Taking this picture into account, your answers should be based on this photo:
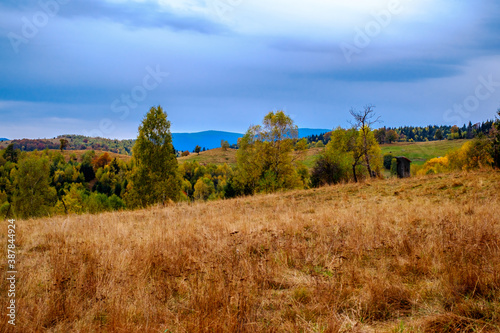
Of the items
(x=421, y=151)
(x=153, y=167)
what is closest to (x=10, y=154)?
(x=153, y=167)

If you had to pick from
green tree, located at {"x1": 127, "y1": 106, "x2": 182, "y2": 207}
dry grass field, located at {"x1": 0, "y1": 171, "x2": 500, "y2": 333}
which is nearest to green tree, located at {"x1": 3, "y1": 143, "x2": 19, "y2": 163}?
green tree, located at {"x1": 127, "y1": 106, "x2": 182, "y2": 207}

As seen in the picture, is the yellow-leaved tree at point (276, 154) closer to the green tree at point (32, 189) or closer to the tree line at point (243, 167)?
the tree line at point (243, 167)

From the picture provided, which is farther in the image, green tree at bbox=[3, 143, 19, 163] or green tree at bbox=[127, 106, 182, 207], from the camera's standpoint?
green tree at bbox=[3, 143, 19, 163]

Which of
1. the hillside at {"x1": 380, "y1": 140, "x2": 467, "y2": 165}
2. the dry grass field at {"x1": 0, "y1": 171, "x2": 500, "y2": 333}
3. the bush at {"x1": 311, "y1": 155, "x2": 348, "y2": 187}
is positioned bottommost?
the dry grass field at {"x1": 0, "y1": 171, "x2": 500, "y2": 333}

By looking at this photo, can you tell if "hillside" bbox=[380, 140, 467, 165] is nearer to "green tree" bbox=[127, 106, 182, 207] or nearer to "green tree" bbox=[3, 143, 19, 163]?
"green tree" bbox=[127, 106, 182, 207]

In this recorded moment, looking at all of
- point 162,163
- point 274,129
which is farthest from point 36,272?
point 274,129

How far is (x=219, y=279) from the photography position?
406cm

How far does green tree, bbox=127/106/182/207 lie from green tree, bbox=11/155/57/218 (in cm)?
2477

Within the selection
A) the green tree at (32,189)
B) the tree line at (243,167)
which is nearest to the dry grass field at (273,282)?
the tree line at (243,167)

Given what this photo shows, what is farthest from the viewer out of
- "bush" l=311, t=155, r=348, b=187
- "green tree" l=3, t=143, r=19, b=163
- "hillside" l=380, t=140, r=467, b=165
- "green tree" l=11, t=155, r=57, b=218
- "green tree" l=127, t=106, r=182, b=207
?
"hillside" l=380, t=140, r=467, b=165

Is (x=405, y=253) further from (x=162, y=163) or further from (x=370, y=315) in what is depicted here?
(x=162, y=163)

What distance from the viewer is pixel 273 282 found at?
444cm

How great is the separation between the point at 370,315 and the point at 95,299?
3637mm

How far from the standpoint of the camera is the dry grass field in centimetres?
309
